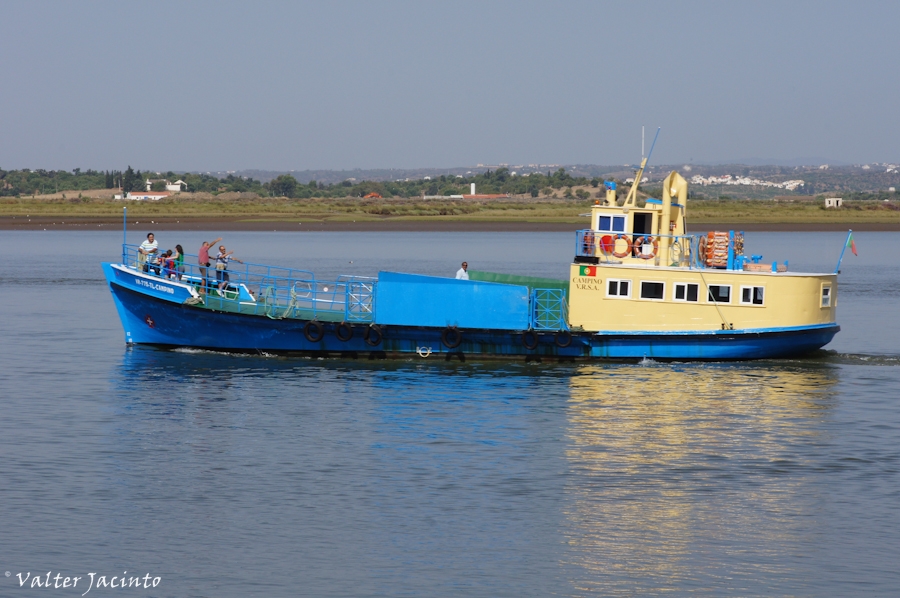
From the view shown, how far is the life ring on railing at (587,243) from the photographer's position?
3081 cm

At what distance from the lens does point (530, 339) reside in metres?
30.5

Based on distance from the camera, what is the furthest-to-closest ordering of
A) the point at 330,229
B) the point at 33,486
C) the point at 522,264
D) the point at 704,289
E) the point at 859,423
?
the point at 330,229 < the point at 522,264 < the point at 704,289 < the point at 859,423 < the point at 33,486

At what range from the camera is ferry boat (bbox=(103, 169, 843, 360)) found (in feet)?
98.7

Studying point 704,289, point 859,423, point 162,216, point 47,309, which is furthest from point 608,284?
point 162,216

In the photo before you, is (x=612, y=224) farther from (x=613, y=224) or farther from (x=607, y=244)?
(x=607, y=244)

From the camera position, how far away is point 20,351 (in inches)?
1346

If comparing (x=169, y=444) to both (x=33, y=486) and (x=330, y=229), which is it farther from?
(x=330, y=229)

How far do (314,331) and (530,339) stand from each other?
6.13m

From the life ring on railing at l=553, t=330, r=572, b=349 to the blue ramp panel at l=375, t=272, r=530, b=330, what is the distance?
2.93ft

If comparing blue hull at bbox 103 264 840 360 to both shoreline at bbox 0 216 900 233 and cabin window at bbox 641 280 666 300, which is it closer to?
cabin window at bbox 641 280 666 300

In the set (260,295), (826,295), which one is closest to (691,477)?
(826,295)

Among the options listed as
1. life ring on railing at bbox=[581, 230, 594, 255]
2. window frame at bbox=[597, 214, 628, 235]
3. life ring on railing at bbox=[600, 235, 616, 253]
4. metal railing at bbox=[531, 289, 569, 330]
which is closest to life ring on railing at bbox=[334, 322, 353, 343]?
metal railing at bbox=[531, 289, 569, 330]

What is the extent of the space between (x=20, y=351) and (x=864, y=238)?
289ft

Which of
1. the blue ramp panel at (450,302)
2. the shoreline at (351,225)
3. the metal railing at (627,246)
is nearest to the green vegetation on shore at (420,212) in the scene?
the shoreline at (351,225)
